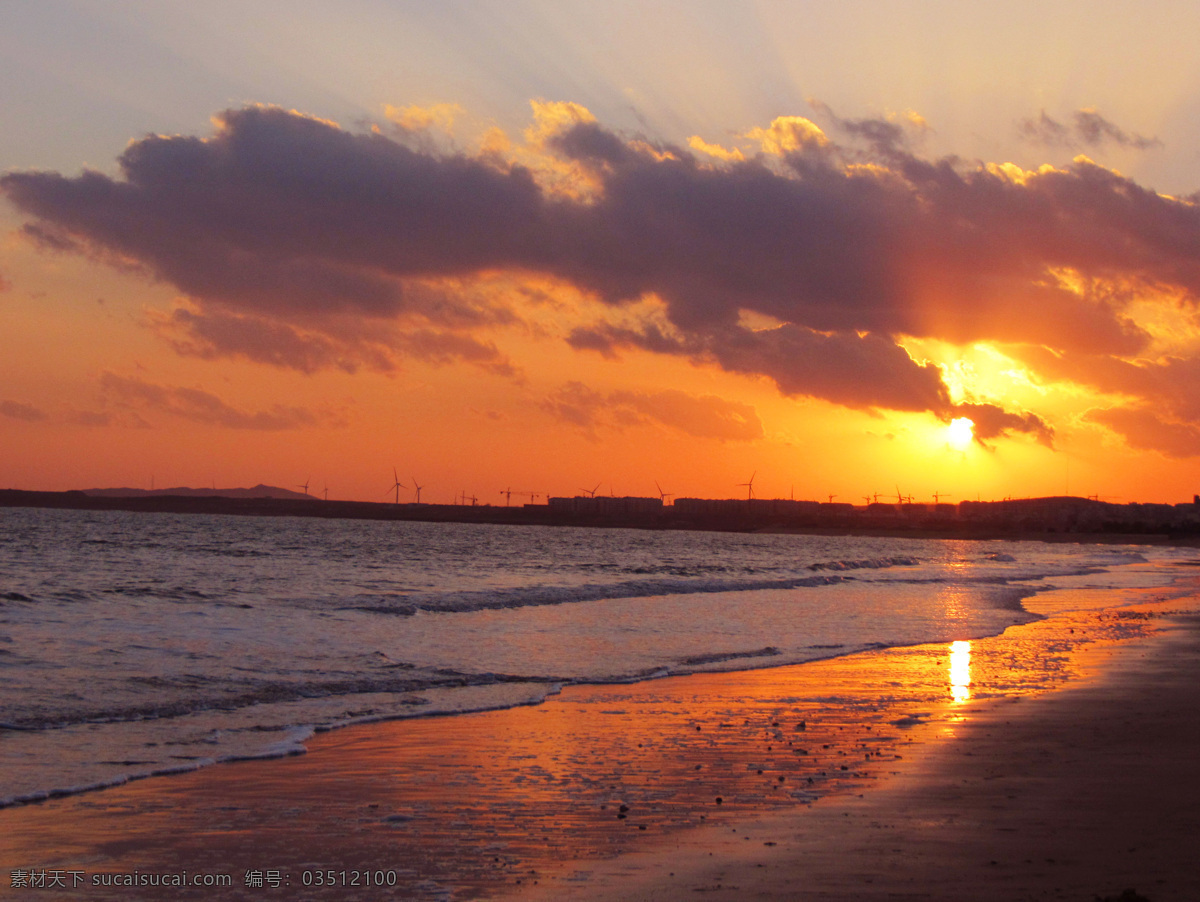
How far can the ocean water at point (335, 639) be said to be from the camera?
43.3 feet

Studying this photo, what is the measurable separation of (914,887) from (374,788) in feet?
18.3

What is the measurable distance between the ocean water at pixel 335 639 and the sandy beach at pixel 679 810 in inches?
62.9

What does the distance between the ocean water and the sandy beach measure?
1599 mm

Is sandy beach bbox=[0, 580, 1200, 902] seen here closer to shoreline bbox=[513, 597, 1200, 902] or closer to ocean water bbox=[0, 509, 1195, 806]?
shoreline bbox=[513, 597, 1200, 902]

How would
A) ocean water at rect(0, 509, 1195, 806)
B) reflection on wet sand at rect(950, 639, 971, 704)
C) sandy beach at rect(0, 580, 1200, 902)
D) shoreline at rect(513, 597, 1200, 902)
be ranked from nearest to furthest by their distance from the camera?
shoreline at rect(513, 597, 1200, 902), sandy beach at rect(0, 580, 1200, 902), ocean water at rect(0, 509, 1195, 806), reflection on wet sand at rect(950, 639, 971, 704)

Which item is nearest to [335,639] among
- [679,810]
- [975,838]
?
[679,810]

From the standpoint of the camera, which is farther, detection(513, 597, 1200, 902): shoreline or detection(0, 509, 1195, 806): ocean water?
detection(0, 509, 1195, 806): ocean water

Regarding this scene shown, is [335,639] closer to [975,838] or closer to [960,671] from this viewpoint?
[960,671]

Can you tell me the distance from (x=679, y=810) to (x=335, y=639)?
16.1m

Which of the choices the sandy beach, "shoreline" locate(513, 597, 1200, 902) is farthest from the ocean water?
"shoreline" locate(513, 597, 1200, 902)

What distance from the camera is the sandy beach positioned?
24.1 ft

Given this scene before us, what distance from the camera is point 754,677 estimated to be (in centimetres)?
1930

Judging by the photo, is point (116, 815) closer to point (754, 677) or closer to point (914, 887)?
point (914, 887)

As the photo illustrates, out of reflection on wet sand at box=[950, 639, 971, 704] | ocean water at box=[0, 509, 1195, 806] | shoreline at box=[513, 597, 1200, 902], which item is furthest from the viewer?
reflection on wet sand at box=[950, 639, 971, 704]
